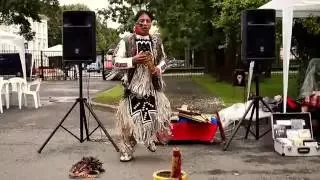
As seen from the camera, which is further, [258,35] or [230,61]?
[230,61]

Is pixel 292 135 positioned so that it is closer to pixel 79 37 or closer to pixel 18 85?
pixel 79 37

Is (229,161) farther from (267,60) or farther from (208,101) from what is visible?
(208,101)

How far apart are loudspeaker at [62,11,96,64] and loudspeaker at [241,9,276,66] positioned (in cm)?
248

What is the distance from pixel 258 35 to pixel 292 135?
1.79m

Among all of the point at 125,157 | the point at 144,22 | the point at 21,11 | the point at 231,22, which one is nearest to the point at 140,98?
the point at 125,157

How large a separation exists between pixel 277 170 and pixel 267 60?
102 inches

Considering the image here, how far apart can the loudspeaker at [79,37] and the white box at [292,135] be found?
10.4ft

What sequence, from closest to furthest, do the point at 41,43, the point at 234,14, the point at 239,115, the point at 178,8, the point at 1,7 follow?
1. the point at 239,115
2. the point at 234,14
3. the point at 178,8
4. the point at 1,7
5. the point at 41,43

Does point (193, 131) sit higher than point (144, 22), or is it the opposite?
point (144, 22)

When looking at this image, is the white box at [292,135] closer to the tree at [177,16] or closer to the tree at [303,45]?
the tree at [303,45]

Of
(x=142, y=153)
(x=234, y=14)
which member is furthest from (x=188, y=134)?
(x=234, y=14)

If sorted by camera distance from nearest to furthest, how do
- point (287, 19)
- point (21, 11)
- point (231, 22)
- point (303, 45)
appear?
point (287, 19)
point (303, 45)
point (231, 22)
point (21, 11)

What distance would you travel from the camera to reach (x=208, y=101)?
649 inches

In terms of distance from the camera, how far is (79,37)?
9.21 metres
